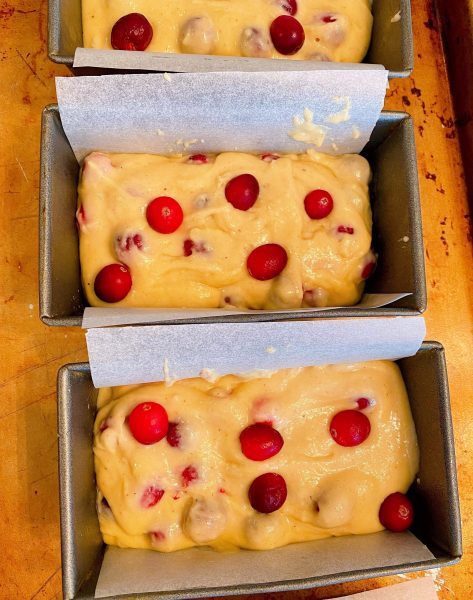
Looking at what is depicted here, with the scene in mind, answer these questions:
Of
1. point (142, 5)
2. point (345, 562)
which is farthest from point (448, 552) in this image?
point (142, 5)

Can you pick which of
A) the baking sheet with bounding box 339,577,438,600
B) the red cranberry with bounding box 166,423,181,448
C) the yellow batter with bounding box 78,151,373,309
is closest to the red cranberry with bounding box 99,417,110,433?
the red cranberry with bounding box 166,423,181,448

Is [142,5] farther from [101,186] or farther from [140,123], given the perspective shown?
[101,186]

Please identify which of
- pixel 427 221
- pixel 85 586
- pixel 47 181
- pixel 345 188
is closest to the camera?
pixel 85 586

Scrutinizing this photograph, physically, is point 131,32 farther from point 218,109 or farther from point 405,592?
point 405,592

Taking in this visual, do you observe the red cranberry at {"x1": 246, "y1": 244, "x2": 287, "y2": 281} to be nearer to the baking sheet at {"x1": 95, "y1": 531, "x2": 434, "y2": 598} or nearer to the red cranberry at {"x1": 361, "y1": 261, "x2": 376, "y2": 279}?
the red cranberry at {"x1": 361, "y1": 261, "x2": 376, "y2": 279}

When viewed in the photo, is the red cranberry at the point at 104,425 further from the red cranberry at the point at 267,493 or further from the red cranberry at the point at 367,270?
the red cranberry at the point at 367,270
